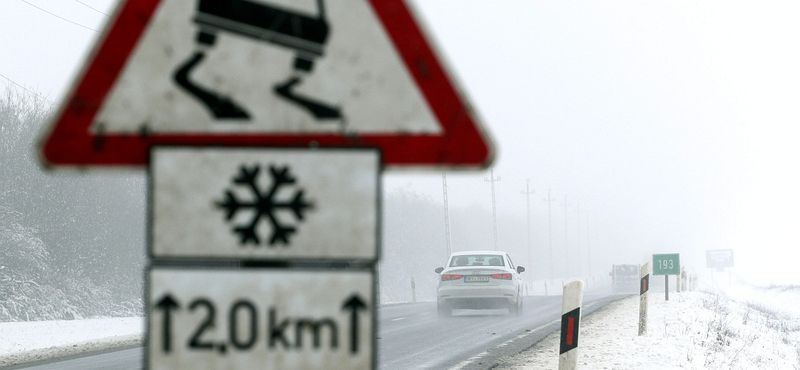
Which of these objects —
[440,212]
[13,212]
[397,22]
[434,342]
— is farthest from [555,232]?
[397,22]

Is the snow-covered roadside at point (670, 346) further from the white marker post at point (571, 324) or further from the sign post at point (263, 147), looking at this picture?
the sign post at point (263, 147)

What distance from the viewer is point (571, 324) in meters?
7.15

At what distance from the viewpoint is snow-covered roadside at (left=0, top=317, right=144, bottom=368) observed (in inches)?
587

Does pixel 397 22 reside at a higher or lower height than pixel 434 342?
higher

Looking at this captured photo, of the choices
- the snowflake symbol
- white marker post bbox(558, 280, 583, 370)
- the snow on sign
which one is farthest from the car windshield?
the snowflake symbol

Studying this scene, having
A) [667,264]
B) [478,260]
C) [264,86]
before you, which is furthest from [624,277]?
[264,86]

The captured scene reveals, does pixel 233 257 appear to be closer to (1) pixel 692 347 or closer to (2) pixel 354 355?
(2) pixel 354 355

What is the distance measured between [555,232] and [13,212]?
162 metres

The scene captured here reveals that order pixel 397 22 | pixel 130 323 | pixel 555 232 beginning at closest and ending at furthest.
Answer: pixel 397 22
pixel 130 323
pixel 555 232

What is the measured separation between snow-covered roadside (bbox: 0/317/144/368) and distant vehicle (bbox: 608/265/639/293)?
49935 millimetres

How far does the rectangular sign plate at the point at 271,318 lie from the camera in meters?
1.95

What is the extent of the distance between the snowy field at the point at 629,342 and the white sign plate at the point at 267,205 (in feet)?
30.8

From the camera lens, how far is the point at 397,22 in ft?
6.89

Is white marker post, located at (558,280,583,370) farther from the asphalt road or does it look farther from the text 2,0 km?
the text 2,0 km
